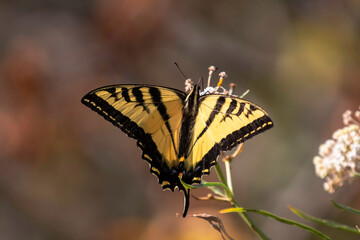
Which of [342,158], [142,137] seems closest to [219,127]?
[142,137]

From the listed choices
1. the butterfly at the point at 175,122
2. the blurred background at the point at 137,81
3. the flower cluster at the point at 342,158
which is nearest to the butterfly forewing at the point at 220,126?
the butterfly at the point at 175,122

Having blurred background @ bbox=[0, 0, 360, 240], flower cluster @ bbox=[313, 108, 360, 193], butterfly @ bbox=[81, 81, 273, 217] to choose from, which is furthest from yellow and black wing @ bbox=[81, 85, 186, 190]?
blurred background @ bbox=[0, 0, 360, 240]

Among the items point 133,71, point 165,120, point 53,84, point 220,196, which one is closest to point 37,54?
point 53,84

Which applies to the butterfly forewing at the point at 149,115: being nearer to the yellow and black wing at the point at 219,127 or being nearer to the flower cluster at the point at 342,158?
the yellow and black wing at the point at 219,127

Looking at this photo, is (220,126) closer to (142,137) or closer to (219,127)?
(219,127)

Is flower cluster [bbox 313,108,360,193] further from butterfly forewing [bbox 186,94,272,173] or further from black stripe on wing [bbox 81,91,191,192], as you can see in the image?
black stripe on wing [bbox 81,91,191,192]

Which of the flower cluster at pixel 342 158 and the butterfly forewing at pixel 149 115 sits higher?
the butterfly forewing at pixel 149 115
